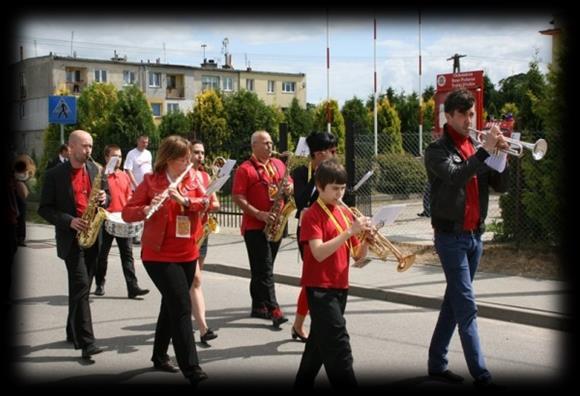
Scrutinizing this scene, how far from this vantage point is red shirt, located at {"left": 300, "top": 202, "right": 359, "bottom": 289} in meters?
4.68

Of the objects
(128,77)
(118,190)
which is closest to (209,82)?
(128,77)

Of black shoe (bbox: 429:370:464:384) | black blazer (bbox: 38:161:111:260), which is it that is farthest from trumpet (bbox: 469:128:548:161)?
black blazer (bbox: 38:161:111:260)

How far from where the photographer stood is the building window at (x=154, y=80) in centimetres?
6950

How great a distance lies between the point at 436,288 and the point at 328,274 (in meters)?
4.68

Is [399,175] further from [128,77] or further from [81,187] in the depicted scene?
[128,77]

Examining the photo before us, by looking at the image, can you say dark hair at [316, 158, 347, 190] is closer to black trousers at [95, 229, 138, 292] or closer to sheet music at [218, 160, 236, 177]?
sheet music at [218, 160, 236, 177]

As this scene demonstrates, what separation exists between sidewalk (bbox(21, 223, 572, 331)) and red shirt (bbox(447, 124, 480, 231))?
269cm

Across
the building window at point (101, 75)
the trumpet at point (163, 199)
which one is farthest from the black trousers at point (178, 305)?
the building window at point (101, 75)

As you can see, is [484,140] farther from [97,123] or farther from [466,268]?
[97,123]

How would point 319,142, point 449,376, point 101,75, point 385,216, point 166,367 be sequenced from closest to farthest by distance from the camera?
point 385,216, point 449,376, point 166,367, point 319,142, point 101,75

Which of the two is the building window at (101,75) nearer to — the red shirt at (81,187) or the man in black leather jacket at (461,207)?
the red shirt at (81,187)

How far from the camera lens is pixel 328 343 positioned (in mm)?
4562

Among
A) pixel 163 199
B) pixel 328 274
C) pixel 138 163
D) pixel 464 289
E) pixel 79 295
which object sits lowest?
pixel 79 295

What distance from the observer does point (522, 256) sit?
34.5ft
